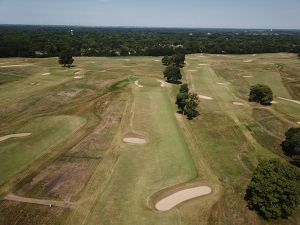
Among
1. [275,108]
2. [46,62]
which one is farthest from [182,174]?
[46,62]

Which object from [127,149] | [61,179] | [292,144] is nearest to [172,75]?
[127,149]

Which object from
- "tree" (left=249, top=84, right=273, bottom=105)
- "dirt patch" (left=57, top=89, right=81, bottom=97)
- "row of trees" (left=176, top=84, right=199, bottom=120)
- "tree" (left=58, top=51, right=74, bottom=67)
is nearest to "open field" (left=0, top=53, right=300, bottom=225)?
"dirt patch" (left=57, top=89, right=81, bottom=97)

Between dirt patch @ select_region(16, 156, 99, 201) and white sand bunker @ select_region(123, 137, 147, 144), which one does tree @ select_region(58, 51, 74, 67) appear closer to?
white sand bunker @ select_region(123, 137, 147, 144)

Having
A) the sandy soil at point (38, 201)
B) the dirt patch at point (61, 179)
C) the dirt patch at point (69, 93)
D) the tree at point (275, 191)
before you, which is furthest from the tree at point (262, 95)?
the sandy soil at point (38, 201)

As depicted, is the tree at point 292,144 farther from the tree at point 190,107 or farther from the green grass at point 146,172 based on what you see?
the tree at point 190,107

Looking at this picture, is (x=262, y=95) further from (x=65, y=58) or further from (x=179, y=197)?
(x=65, y=58)

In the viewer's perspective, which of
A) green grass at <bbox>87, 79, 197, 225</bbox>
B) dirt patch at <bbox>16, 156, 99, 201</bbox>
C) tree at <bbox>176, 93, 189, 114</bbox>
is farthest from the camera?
tree at <bbox>176, 93, 189, 114</bbox>
